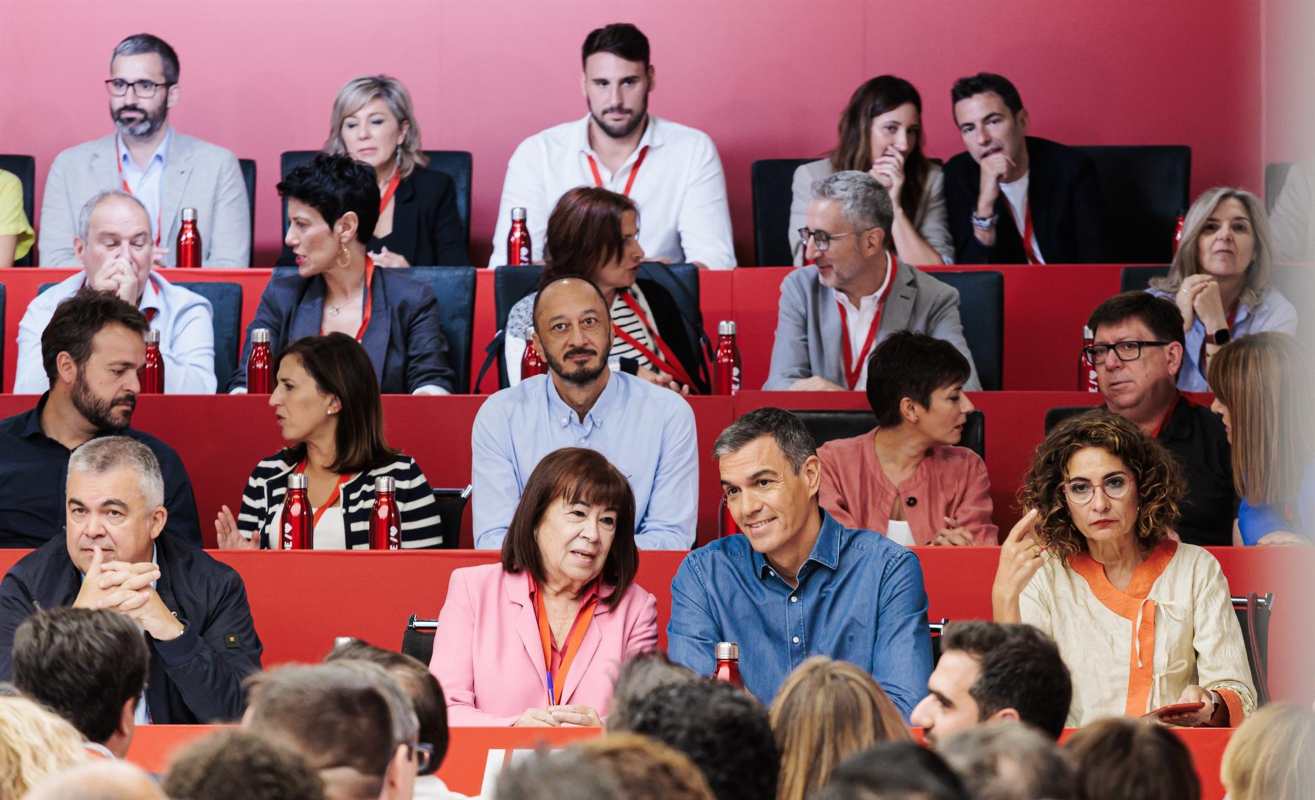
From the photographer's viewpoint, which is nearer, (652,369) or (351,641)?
(351,641)

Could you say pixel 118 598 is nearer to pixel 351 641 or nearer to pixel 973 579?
pixel 351 641

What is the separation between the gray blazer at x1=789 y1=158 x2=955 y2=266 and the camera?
6.05 m

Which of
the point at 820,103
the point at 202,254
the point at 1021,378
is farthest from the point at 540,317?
the point at 820,103

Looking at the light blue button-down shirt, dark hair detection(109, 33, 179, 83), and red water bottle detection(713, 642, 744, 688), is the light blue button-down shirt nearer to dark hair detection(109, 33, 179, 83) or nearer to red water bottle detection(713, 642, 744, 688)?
red water bottle detection(713, 642, 744, 688)

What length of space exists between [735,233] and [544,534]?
377 centimetres

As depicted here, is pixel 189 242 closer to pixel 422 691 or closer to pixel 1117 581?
pixel 1117 581

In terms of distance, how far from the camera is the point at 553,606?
3.52 m

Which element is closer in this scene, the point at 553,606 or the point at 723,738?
the point at 723,738

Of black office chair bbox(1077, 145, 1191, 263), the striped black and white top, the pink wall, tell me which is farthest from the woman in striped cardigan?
black office chair bbox(1077, 145, 1191, 263)

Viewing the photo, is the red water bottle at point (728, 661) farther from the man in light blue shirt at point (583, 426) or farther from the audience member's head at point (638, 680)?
the man in light blue shirt at point (583, 426)

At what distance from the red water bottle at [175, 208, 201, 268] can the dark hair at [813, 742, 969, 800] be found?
15.2ft

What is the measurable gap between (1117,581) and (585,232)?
1822 mm

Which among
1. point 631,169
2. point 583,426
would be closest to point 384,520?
point 583,426

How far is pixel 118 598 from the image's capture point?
11.1 feet
